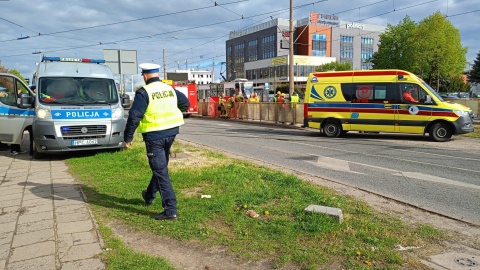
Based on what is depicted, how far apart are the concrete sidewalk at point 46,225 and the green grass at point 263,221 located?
221 millimetres

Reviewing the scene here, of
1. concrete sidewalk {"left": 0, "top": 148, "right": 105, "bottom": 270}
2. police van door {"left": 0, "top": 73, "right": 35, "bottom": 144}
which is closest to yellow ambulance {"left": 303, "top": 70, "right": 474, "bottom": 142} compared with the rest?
police van door {"left": 0, "top": 73, "right": 35, "bottom": 144}

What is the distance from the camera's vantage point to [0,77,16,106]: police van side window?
32.6 ft

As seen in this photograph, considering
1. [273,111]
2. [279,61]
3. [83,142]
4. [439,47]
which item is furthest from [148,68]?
[279,61]

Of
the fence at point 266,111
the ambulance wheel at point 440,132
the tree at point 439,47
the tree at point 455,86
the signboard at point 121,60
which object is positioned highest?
the tree at point 439,47

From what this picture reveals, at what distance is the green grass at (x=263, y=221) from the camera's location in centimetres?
354

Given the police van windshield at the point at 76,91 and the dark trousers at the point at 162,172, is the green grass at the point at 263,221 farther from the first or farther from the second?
the police van windshield at the point at 76,91

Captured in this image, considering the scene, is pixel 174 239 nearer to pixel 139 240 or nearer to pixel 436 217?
pixel 139 240

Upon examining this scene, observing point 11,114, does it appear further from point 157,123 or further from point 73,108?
point 157,123

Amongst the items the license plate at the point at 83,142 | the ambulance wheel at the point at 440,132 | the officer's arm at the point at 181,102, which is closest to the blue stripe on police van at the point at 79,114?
the license plate at the point at 83,142

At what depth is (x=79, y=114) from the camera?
9047 millimetres

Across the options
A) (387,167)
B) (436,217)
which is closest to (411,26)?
(387,167)

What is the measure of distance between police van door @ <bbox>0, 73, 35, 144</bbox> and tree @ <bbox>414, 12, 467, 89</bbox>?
45906 mm

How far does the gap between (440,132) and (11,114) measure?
13618mm

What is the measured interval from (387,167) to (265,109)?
14.3 m
